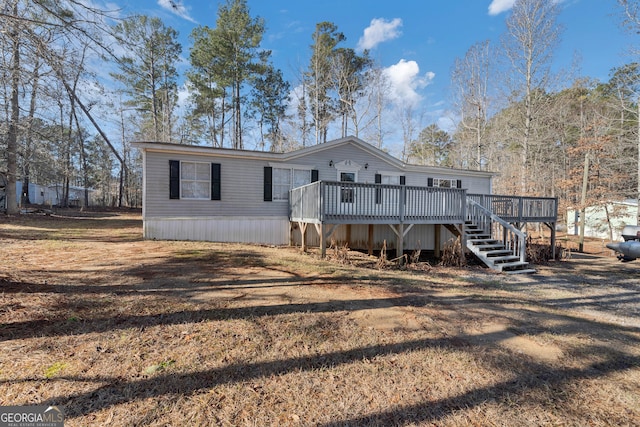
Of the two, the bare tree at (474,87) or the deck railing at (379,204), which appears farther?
the bare tree at (474,87)

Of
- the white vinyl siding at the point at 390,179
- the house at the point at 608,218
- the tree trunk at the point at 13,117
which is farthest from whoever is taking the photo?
the house at the point at 608,218

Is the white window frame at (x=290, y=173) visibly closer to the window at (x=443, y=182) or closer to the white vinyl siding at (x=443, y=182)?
the window at (x=443, y=182)

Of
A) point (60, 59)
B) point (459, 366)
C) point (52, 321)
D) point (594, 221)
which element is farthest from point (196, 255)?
point (594, 221)

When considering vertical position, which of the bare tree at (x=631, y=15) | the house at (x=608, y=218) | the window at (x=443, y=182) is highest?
the bare tree at (x=631, y=15)

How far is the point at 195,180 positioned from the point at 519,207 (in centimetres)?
1170

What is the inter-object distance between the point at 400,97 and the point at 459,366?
2503 centimetres

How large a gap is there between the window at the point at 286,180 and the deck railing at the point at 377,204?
1083 millimetres

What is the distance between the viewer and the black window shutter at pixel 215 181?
9609mm

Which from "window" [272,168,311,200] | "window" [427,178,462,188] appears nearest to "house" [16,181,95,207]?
"window" [272,168,311,200]

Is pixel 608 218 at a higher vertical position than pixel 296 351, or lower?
higher

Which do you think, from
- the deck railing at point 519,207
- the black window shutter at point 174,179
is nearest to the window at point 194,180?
the black window shutter at point 174,179

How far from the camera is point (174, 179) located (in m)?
9.15

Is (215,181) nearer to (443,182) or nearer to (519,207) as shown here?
(443,182)

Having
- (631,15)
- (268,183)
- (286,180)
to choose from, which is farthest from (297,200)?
(631,15)
